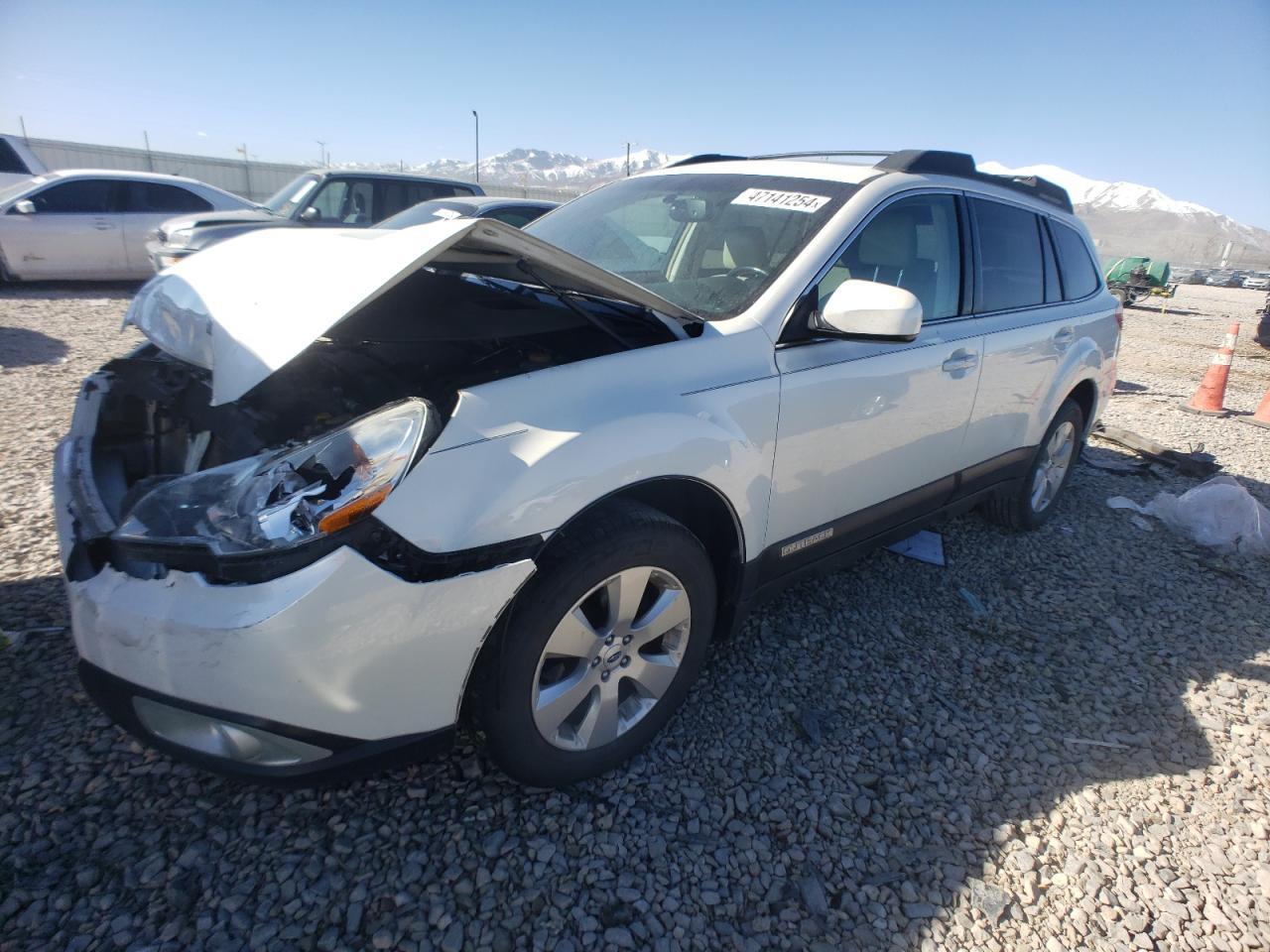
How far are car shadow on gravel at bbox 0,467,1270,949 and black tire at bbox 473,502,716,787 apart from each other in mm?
136

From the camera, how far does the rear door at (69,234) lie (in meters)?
9.05

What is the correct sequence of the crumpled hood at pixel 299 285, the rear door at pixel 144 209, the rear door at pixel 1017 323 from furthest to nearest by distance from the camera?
the rear door at pixel 144 209 → the rear door at pixel 1017 323 → the crumpled hood at pixel 299 285

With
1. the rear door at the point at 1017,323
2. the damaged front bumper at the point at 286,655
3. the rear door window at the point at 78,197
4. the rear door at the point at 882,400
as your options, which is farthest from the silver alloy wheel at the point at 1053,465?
the rear door window at the point at 78,197

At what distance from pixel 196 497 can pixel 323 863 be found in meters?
0.96

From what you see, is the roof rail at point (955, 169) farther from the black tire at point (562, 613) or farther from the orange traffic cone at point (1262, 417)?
the orange traffic cone at point (1262, 417)

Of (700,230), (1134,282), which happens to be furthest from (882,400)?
(1134,282)

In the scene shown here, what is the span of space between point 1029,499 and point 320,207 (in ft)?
31.0

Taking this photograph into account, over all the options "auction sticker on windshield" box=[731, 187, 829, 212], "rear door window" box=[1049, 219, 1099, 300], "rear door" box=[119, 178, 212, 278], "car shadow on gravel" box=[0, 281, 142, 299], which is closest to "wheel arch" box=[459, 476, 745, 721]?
"auction sticker on windshield" box=[731, 187, 829, 212]

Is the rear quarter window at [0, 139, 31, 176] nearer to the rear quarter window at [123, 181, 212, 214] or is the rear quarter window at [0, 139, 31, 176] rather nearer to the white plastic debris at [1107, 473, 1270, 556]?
the rear quarter window at [123, 181, 212, 214]

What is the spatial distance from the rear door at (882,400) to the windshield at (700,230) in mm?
195

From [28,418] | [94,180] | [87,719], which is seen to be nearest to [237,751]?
[87,719]

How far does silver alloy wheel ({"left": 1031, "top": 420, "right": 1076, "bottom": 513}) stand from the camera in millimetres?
4094

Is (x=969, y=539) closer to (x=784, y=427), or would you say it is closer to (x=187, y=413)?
(x=784, y=427)

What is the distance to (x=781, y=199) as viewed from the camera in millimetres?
2721
